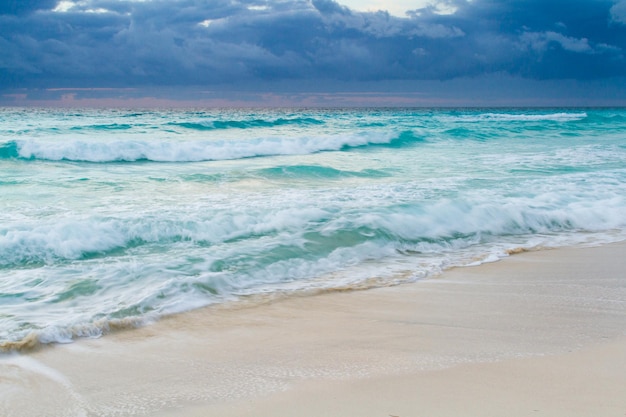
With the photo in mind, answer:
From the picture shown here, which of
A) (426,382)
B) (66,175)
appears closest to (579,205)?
(426,382)

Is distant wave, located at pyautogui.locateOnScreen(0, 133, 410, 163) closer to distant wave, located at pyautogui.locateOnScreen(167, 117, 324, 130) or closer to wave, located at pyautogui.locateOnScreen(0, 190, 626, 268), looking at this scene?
distant wave, located at pyautogui.locateOnScreen(167, 117, 324, 130)

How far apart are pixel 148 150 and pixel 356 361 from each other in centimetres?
1537

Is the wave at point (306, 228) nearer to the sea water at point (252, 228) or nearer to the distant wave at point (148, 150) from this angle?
the sea water at point (252, 228)

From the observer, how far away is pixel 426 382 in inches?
108

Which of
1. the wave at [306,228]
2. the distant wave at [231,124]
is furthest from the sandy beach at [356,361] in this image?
the distant wave at [231,124]

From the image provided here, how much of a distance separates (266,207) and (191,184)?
3264 mm

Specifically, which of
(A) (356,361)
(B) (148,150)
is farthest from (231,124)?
(A) (356,361)

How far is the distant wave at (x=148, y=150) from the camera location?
53.7 ft

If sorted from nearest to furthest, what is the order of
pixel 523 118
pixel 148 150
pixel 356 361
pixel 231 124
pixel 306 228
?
pixel 356 361
pixel 306 228
pixel 148 150
pixel 231 124
pixel 523 118

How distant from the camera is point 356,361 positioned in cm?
305

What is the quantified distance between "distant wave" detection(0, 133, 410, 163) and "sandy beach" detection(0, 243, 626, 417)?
13.5 metres

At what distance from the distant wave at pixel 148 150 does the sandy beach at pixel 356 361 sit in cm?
1349

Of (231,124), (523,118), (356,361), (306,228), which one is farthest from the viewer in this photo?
(523,118)

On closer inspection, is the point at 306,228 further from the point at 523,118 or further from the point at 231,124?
the point at 523,118
